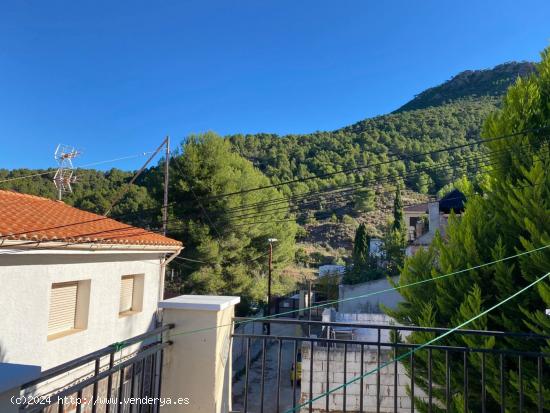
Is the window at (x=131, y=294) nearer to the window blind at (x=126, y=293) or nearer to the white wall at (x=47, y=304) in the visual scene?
the window blind at (x=126, y=293)

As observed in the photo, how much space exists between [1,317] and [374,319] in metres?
10.3

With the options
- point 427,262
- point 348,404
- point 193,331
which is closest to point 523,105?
point 427,262

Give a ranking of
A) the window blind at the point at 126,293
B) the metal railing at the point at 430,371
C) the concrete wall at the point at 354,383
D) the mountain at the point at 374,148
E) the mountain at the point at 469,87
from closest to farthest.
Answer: the metal railing at the point at 430,371
the concrete wall at the point at 354,383
the window blind at the point at 126,293
the mountain at the point at 374,148
the mountain at the point at 469,87

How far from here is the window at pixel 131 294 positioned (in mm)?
8671

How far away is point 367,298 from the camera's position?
61.8 feet

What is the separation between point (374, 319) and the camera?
12609 mm

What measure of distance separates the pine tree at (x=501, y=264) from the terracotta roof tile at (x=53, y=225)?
5.28 metres

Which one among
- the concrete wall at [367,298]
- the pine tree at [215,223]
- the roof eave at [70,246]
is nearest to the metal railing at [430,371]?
the roof eave at [70,246]

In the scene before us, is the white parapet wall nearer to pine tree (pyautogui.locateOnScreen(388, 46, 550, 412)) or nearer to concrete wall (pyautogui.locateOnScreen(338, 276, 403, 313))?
pine tree (pyautogui.locateOnScreen(388, 46, 550, 412))

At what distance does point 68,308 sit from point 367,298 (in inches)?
577

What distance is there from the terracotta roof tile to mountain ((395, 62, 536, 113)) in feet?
194

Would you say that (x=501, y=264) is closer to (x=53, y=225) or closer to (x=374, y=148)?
(x=53, y=225)

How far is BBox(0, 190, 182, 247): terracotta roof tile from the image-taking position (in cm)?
589

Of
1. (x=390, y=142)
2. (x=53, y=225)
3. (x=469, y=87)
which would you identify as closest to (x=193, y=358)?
(x=53, y=225)
